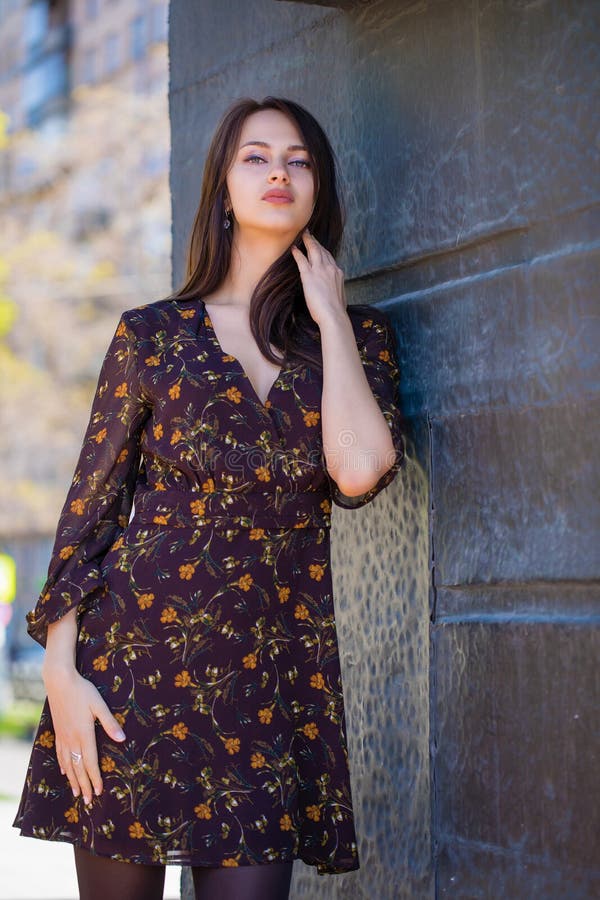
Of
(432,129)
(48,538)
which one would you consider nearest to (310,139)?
(432,129)

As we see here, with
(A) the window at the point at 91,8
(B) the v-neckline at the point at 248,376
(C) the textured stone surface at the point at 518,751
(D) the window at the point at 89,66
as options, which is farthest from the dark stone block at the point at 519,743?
(A) the window at the point at 91,8

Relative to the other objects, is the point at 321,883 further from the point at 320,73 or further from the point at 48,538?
the point at 48,538

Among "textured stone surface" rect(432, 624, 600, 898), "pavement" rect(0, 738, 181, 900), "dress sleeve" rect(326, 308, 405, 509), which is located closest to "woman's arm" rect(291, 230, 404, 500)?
"dress sleeve" rect(326, 308, 405, 509)

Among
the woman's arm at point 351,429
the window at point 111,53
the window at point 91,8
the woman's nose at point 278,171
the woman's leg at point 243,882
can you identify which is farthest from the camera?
the window at point 91,8

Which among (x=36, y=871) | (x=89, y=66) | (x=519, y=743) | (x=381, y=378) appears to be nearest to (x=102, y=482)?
(x=381, y=378)

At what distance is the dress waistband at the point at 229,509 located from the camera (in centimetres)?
282

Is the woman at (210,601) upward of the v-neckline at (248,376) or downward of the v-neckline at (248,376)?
downward

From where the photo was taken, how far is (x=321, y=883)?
11.2 feet

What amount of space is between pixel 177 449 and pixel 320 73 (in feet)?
4.17

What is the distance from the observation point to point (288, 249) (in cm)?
321

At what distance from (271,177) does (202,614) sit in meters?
1.03

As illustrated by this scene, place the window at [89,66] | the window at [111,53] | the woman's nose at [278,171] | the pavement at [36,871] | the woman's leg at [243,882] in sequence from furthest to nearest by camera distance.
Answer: the window at [89,66]
the window at [111,53]
the pavement at [36,871]
the woman's nose at [278,171]
the woman's leg at [243,882]

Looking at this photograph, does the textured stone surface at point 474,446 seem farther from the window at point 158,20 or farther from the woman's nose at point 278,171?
the window at point 158,20

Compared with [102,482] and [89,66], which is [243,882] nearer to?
[102,482]
